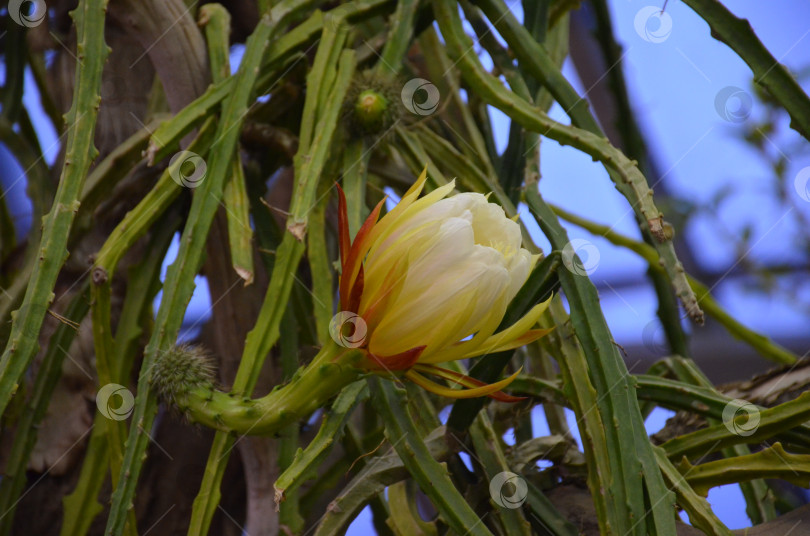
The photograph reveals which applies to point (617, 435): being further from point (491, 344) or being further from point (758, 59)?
point (758, 59)

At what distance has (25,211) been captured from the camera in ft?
3.28

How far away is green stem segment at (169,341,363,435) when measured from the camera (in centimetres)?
48

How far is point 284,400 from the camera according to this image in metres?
0.50

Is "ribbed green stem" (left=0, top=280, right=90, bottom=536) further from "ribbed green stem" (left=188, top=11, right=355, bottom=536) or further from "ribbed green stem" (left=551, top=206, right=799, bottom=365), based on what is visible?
"ribbed green stem" (left=551, top=206, right=799, bottom=365)

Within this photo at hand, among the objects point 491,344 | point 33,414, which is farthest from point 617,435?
point 33,414

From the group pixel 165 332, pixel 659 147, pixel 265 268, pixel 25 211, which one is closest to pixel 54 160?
pixel 25 211

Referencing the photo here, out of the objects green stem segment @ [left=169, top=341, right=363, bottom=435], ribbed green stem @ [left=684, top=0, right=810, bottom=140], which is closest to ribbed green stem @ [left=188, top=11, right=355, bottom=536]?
green stem segment @ [left=169, top=341, right=363, bottom=435]

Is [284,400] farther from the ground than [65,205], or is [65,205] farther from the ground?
[65,205]

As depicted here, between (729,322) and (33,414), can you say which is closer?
(33,414)

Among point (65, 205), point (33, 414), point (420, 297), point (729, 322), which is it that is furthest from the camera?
point (729, 322)

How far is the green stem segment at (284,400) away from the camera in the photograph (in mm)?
480

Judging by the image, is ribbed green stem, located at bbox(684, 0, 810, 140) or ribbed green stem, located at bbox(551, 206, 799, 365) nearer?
ribbed green stem, located at bbox(684, 0, 810, 140)

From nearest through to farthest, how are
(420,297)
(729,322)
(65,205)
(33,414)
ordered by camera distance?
(420,297), (65,205), (33,414), (729,322)

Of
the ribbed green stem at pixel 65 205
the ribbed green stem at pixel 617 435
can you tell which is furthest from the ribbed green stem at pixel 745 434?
the ribbed green stem at pixel 65 205
